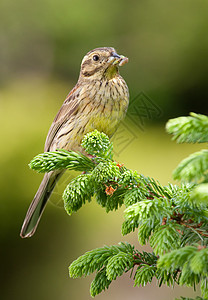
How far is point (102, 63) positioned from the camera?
2.94 metres

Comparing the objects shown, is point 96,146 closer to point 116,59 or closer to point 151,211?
point 151,211

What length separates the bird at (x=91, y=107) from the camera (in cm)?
278

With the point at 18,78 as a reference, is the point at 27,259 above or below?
below

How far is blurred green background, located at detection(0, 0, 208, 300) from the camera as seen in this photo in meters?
3.54

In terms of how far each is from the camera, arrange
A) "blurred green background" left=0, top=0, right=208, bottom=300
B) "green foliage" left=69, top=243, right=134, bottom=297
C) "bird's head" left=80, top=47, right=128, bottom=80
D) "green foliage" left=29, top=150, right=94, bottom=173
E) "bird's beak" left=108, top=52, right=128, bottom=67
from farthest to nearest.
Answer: "blurred green background" left=0, top=0, right=208, bottom=300
"bird's head" left=80, top=47, right=128, bottom=80
"bird's beak" left=108, top=52, right=128, bottom=67
"green foliage" left=29, top=150, right=94, bottom=173
"green foliage" left=69, top=243, right=134, bottom=297

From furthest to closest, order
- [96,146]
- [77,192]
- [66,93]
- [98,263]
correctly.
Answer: [66,93], [96,146], [77,192], [98,263]

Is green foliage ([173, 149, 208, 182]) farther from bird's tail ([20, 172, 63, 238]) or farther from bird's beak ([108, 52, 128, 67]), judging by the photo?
bird's tail ([20, 172, 63, 238])

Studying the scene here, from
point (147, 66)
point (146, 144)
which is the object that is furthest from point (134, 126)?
point (147, 66)

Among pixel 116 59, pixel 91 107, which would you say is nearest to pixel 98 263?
pixel 91 107

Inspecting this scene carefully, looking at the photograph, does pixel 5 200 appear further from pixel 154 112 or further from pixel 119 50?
pixel 119 50

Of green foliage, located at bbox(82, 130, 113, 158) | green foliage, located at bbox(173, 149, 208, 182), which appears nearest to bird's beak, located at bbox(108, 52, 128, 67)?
green foliage, located at bbox(82, 130, 113, 158)

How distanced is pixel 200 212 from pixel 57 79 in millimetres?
3056

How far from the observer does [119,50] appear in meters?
4.22

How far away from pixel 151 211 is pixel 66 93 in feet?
9.33
